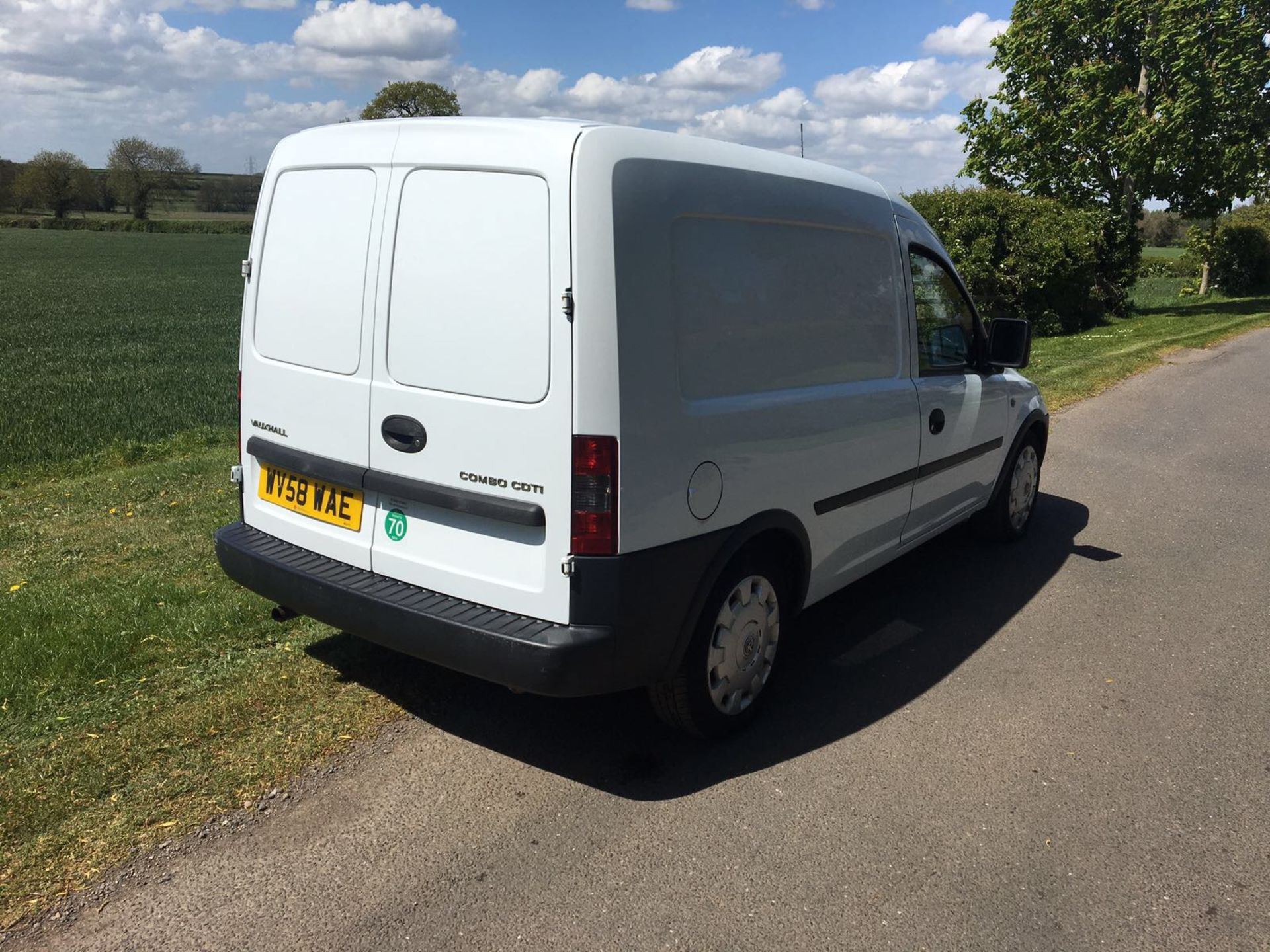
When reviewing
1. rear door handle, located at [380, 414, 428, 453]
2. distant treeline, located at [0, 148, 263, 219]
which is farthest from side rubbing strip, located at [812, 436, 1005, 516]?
distant treeline, located at [0, 148, 263, 219]

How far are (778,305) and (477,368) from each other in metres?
1.20

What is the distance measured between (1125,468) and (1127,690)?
465 cm

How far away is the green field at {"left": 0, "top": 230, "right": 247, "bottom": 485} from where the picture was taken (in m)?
9.04

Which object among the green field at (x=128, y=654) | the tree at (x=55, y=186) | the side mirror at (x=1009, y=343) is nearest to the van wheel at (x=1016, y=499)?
the side mirror at (x=1009, y=343)

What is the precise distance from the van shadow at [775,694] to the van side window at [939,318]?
1.28 m

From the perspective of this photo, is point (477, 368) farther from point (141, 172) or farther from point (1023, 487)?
point (141, 172)

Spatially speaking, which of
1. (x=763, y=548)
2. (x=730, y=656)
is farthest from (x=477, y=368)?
(x=730, y=656)

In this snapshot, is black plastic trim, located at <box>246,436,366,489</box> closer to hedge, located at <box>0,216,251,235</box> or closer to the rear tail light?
the rear tail light

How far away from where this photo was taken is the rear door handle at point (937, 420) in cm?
477

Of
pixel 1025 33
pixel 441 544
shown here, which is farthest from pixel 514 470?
pixel 1025 33

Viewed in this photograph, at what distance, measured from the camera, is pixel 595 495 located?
303 centimetres

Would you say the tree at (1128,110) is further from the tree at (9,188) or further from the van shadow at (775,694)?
the tree at (9,188)

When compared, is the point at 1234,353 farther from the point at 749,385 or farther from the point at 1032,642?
the point at 749,385

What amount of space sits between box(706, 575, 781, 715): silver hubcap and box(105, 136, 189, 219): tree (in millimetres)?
96662
